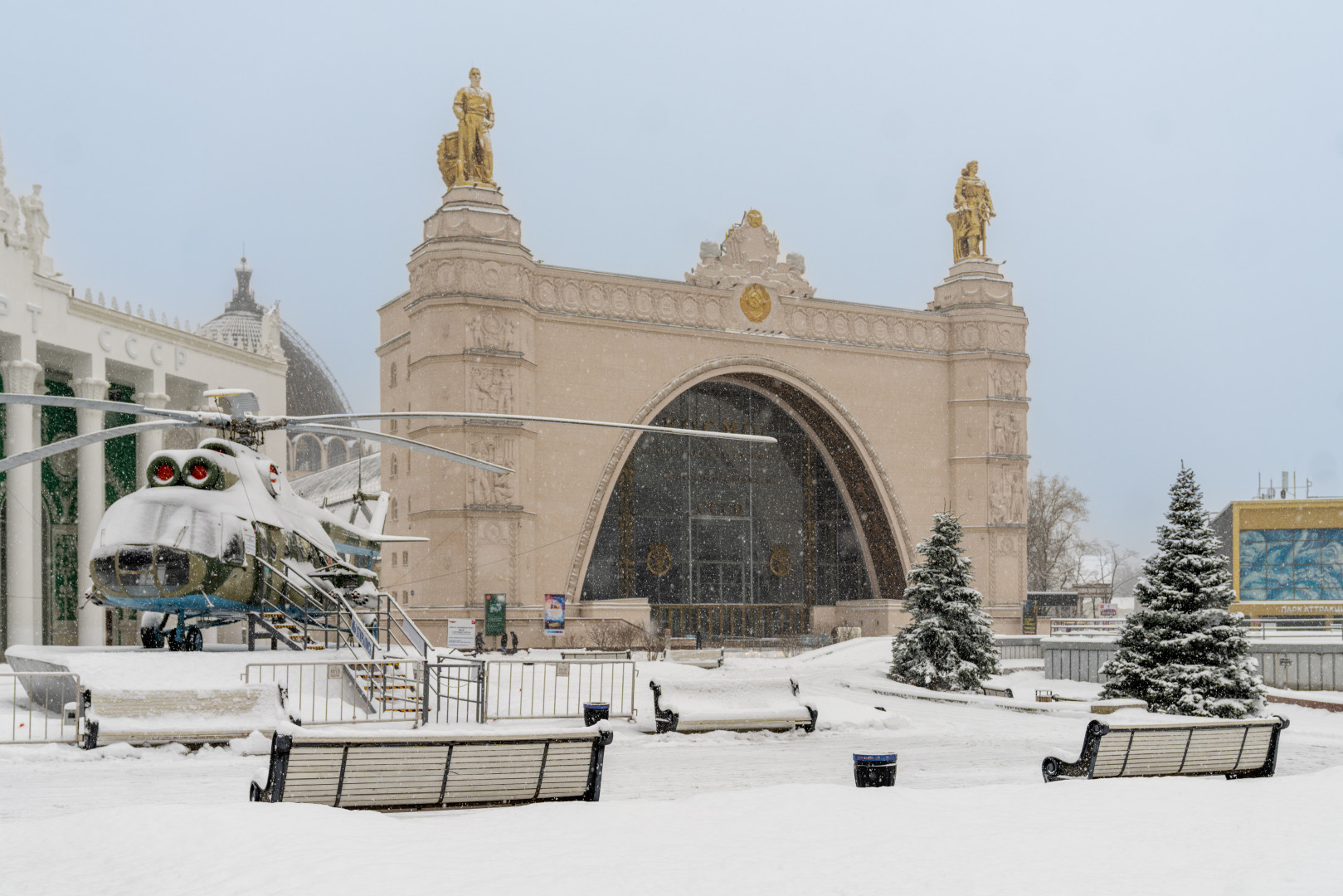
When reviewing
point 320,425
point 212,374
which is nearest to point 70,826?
point 320,425

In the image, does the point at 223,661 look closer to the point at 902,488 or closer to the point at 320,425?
the point at 320,425

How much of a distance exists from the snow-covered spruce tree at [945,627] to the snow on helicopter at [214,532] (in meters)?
12.3

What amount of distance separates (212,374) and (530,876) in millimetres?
31547

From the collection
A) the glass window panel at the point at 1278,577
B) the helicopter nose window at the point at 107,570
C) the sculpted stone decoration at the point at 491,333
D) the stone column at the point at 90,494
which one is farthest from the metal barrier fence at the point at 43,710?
the glass window panel at the point at 1278,577

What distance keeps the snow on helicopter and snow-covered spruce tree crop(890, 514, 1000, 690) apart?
40.4 feet

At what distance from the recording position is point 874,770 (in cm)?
1198

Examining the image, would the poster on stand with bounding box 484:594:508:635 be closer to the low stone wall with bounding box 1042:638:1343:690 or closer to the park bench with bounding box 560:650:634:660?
the park bench with bounding box 560:650:634:660

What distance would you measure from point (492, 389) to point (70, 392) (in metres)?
12.1

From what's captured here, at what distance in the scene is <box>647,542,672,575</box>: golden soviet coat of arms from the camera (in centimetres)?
4544

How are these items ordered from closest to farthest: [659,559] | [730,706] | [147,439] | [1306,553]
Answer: [730,706]
[147,439]
[659,559]
[1306,553]

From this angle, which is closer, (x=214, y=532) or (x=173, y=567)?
(x=173, y=567)

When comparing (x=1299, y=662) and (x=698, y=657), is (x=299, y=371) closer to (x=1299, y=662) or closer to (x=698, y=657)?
(x=698, y=657)

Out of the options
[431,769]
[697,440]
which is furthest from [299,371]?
[431,769]

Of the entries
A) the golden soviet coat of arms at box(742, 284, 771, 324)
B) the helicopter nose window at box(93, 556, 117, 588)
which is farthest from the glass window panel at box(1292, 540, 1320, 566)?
the helicopter nose window at box(93, 556, 117, 588)
